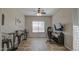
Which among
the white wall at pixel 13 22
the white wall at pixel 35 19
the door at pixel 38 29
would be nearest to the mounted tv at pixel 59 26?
the white wall at pixel 35 19

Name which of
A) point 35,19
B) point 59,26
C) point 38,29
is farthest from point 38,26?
point 59,26

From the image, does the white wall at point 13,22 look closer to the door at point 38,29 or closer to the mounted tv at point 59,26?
the door at point 38,29

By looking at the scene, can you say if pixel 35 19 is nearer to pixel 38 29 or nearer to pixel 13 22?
pixel 38 29

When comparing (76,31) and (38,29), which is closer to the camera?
(76,31)

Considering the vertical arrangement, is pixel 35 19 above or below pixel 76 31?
above

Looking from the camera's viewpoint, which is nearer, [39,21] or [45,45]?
[45,45]

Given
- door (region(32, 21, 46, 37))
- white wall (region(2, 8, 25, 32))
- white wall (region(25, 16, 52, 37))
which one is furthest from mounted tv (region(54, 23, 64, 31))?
white wall (region(2, 8, 25, 32))

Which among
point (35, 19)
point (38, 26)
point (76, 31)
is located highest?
point (35, 19)
